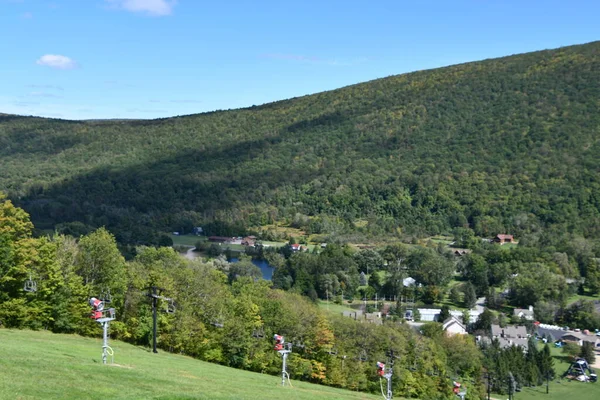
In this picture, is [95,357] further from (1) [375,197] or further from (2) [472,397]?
(1) [375,197]

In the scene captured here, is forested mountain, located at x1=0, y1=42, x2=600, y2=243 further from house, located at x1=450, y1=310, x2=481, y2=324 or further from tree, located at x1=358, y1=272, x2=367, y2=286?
house, located at x1=450, y1=310, x2=481, y2=324

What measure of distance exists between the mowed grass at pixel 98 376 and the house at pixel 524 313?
2305 inches

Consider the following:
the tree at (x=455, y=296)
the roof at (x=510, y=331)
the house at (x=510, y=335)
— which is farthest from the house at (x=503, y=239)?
the house at (x=510, y=335)

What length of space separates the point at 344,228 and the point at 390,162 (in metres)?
50.0

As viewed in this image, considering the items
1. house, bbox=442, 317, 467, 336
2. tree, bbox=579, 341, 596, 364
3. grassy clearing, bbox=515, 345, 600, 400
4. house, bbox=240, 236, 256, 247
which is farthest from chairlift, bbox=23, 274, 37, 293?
house, bbox=240, 236, 256, 247

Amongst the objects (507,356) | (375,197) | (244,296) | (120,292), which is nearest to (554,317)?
(507,356)

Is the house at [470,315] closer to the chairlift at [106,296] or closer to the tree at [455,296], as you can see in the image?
the tree at [455,296]

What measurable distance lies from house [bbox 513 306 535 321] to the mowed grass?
58555mm

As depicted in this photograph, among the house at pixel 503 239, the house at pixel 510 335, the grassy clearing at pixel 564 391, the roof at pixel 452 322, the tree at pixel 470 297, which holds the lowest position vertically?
the grassy clearing at pixel 564 391

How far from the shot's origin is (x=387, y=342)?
46719mm

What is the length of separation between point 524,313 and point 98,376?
70.9 metres

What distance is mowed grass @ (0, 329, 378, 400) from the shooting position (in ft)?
63.5

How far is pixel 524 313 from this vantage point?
84.3 metres

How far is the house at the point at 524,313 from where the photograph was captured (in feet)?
273
